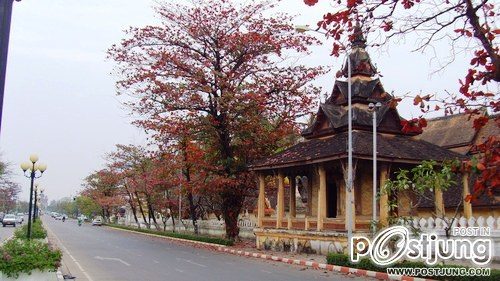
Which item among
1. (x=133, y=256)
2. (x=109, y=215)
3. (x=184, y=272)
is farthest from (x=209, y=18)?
(x=109, y=215)

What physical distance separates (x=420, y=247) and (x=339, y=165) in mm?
8355

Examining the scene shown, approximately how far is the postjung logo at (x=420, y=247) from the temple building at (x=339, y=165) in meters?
2.10

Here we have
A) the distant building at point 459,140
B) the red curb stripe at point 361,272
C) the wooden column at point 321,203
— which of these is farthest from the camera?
the distant building at point 459,140

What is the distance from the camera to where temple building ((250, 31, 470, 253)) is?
870 inches

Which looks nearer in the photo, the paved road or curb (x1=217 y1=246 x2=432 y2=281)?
curb (x1=217 y1=246 x2=432 y2=281)

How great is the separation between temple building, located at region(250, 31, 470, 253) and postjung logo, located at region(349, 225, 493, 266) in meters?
2.10

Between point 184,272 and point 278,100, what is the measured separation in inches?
573

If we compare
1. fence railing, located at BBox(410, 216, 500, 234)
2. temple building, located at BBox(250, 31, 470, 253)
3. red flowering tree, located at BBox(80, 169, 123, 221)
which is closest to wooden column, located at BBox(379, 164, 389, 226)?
temple building, located at BBox(250, 31, 470, 253)

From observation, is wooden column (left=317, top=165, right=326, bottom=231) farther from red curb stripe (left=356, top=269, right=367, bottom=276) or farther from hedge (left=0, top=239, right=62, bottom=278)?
hedge (left=0, top=239, right=62, bottom=278)

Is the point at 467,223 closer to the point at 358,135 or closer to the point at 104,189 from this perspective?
the point at 358,135

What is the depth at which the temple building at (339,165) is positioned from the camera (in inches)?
870

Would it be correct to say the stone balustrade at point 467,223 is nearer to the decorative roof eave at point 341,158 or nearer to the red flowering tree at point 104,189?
the decorative roof eave at point 341,158

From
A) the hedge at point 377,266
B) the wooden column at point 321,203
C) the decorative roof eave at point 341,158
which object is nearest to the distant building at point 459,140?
the decorative roof eave at point 341,158

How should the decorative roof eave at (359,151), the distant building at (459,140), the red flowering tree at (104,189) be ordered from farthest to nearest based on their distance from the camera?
the red flowering tree at (104,189), the distant building at (459,140), the decorative roof eave at (359,151)
